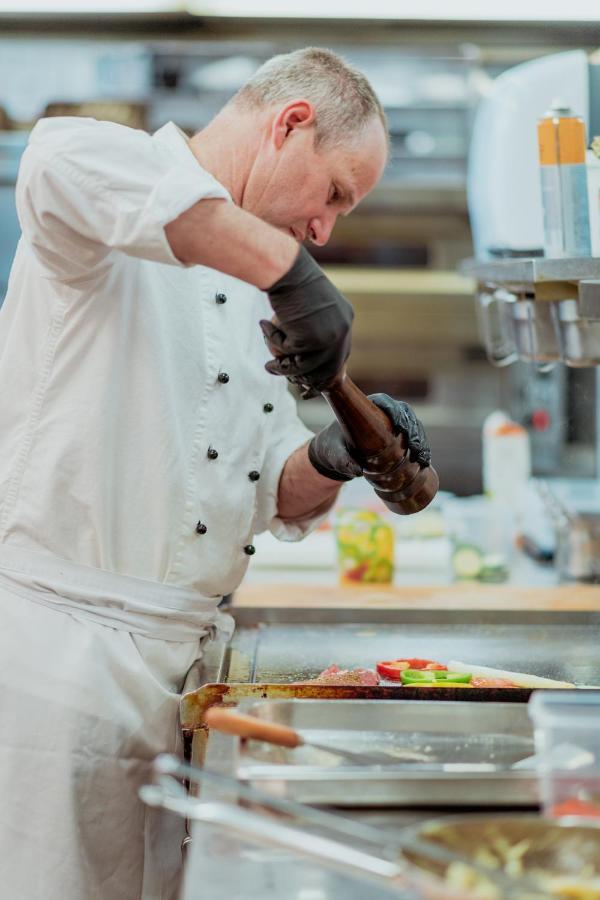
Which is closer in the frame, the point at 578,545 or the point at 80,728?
the point at 80,728

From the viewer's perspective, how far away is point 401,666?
5.64ft

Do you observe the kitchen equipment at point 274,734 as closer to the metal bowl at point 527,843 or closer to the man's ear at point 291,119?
the metal bowl at point 527,843

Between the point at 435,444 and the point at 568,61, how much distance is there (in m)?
1.88

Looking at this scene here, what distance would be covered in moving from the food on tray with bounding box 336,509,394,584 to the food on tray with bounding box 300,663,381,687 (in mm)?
955

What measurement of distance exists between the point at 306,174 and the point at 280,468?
0.55 metres

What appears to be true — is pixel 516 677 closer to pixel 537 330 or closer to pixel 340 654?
pixel 340 654

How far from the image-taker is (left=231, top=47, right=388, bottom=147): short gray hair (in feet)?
5.43

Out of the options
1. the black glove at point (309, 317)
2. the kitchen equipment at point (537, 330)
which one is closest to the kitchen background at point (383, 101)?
the kitchen equipment at point (537, 330)

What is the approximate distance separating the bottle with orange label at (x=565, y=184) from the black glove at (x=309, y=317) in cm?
69

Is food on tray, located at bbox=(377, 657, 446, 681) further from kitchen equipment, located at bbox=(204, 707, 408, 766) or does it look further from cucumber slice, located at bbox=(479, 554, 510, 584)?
cucumber slice, located at bbox=(479, 554, 510, 584)

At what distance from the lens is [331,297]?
133cm

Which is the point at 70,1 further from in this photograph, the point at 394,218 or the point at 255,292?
the point at 255,292

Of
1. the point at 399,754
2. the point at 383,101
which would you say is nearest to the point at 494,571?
the point at 399,754

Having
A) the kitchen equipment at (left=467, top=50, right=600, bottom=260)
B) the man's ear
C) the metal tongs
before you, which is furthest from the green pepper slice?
the kitchen equipment at (left=467, top=50, right=600, bottom=260)
